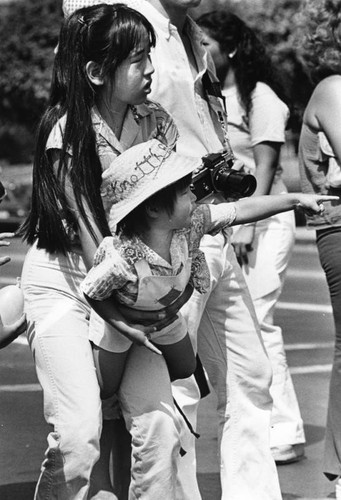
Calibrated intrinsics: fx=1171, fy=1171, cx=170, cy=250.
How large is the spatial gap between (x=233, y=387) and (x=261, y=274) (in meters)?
1.62

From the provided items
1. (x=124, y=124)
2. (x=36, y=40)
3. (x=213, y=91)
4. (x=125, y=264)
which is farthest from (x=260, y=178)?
(x=36, y=40)

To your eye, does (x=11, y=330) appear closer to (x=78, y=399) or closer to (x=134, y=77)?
(x=78, y=399)

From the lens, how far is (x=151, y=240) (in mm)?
3816

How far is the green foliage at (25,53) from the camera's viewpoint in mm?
34156

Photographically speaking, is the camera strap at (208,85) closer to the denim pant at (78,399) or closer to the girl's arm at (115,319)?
the denim pant at (78,399)

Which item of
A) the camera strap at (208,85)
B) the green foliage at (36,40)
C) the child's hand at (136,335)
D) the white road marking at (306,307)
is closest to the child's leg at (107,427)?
the child's hand at (136,335)

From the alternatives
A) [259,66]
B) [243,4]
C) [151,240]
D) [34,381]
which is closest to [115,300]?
→ [151,240]

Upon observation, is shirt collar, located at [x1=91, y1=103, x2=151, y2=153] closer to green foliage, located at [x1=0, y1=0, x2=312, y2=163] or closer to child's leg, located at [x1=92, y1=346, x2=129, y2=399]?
child's leg, located at [x1=92, y1=346, x2=129, y2=399]

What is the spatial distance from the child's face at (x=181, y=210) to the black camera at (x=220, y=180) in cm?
59

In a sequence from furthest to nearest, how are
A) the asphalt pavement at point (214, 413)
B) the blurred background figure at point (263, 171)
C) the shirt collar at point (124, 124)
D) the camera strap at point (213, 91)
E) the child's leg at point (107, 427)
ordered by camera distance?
the blurred background figure at point (263, 171) < the asphalt pavement at point (214, 413) < the camera strap at point (213, 91) < the shirt collar at point (124, 124) < the child's leg at point (107, 427)

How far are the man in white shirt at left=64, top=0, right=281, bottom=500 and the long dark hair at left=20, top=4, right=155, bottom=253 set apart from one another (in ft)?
1.93

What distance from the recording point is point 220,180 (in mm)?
4445

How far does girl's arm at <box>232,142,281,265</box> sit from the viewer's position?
6.14m

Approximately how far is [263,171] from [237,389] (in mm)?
1840
